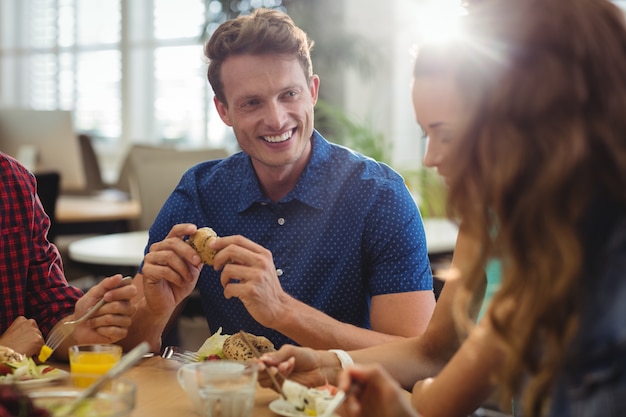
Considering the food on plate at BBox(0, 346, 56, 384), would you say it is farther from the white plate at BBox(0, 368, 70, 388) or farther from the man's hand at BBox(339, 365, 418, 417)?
the man's hand at BBox(339, 365, 418, 417)

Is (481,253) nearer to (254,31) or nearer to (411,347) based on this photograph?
(411,347)

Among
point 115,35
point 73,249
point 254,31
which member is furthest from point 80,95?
point 254,31

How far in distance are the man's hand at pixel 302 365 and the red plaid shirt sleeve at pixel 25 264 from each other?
645 mm

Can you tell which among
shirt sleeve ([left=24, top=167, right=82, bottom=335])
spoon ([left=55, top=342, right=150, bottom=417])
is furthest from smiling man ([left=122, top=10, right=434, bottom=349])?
spoon ([left=55, top=342, right=150, bottom=417])

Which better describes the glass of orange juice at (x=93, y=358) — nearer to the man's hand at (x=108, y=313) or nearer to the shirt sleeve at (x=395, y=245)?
the man's hand at (x=108, y=313)

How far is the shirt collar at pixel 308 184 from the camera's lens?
1.88 metres

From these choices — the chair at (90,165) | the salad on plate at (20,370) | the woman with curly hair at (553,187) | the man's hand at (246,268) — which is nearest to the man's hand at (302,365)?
the man's hand at (246,268)

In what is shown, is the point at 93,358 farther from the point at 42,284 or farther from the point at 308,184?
the point at 308,184

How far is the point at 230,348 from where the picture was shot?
4.40 ft

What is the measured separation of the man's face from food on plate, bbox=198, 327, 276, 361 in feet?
1.94

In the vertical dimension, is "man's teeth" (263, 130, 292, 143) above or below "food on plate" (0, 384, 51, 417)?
above

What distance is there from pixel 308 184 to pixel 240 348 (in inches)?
25.5

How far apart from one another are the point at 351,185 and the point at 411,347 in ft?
1.78

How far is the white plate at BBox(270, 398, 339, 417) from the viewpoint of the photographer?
1.11 m
